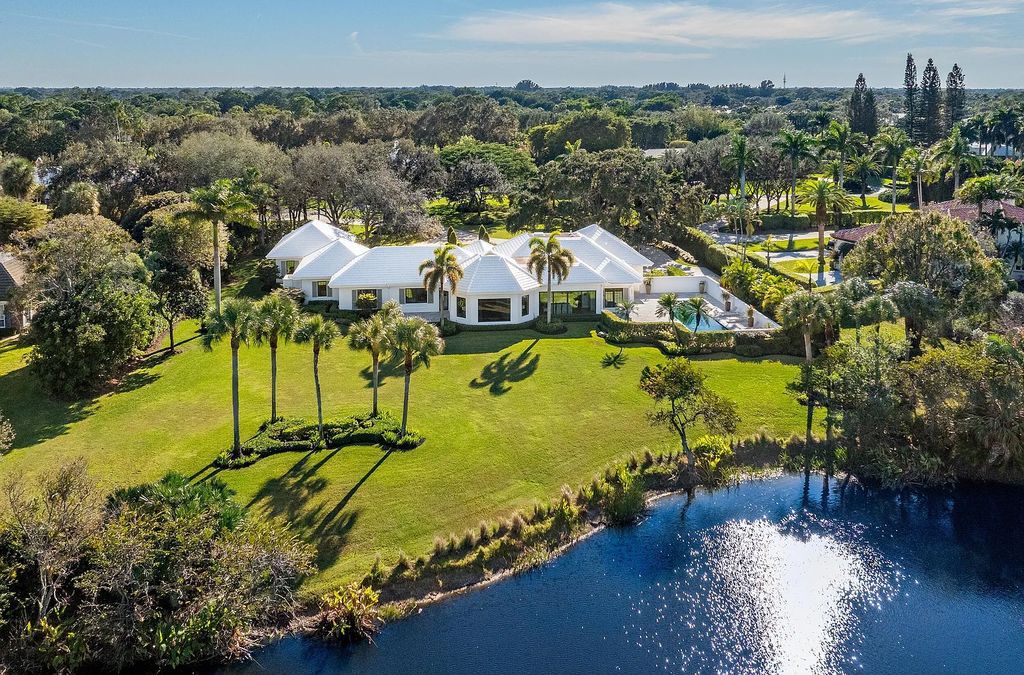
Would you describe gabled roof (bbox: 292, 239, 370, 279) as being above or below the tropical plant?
above

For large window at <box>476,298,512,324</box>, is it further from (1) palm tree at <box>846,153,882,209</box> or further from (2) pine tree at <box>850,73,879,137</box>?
(2) pine tree at <box>850,73,879,137</box>

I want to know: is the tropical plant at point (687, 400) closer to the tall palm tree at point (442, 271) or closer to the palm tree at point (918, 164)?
the tall palm tree at point (442, 271)

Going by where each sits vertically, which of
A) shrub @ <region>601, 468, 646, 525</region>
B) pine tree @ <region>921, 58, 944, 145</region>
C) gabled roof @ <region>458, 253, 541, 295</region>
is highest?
pine tree @ <region>921, 58, 944, 145</region>

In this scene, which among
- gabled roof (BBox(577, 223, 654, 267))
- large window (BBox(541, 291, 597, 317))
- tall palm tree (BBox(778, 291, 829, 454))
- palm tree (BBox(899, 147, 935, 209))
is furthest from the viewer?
palm tree (BBox(899, 147, 935, 209))

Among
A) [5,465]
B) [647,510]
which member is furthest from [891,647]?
[5,465]

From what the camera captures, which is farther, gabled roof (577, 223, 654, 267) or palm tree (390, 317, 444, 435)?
gabled roof (577, 223, 654, 267)

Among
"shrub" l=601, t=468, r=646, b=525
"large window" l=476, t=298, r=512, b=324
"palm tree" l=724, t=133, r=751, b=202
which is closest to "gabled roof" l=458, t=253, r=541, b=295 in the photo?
"large window" l=476, t=298, r=512, b=324

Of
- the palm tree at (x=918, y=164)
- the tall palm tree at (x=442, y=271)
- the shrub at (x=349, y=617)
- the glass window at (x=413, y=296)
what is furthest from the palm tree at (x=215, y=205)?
the palm tree at (x=918, y=164)

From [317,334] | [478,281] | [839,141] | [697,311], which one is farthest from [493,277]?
[839,141]
